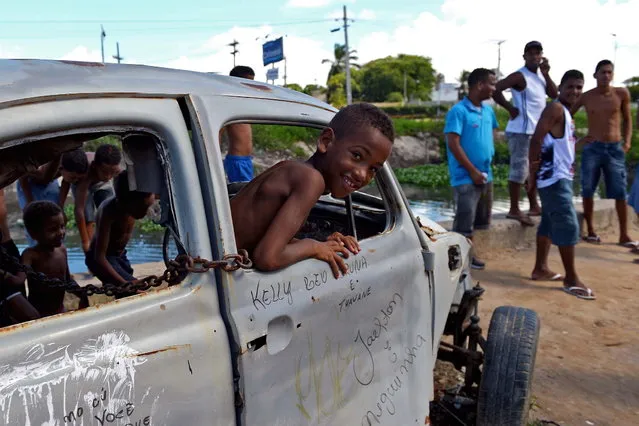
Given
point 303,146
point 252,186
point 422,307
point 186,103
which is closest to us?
point 186,103

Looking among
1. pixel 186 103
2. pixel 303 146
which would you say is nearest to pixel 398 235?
pixel 186 103

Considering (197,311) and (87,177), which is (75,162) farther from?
(197,311)

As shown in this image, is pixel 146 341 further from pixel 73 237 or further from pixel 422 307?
pixel 73 237

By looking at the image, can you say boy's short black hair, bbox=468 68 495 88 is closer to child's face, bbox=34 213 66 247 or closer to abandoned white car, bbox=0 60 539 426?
abandoned white car, bbox=0 60 539 426

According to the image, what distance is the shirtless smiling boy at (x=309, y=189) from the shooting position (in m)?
1.77

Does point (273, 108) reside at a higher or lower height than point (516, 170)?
higher

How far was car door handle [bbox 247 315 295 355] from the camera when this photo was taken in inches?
64.3

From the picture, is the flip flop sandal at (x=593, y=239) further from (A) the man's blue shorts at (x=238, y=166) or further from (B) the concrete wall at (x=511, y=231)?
(A) the man's blue shorts at (x=238, y=166)

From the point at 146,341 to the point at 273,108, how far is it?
2.94 ft

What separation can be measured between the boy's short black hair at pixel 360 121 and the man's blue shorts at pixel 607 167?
5.82 meters

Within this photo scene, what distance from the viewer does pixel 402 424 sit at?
7.39 feet

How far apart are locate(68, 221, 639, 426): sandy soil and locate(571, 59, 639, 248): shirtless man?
2.21 ft

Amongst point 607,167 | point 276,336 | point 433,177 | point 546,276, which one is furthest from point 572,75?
point 433,177

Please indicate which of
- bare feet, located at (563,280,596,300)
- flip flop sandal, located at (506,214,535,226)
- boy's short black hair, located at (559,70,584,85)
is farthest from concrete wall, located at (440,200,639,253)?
boy's short black hair, located at (559,70,584,85)
